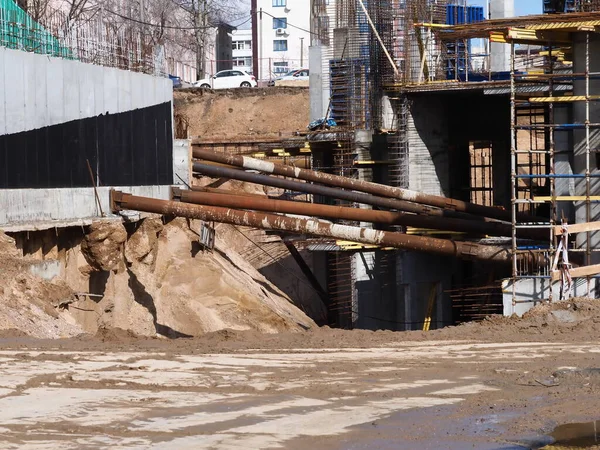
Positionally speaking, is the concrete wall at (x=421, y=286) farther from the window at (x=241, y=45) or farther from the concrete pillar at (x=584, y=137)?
the window at (x=241, y=45)

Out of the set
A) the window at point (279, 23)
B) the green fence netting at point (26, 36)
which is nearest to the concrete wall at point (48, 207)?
the green fence netting at point (26, 36)

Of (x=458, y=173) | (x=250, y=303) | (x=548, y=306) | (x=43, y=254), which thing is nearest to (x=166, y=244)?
(x=250, y=303)

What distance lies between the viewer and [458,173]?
30.9 metres

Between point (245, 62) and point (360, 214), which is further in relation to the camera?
point (245, 62)

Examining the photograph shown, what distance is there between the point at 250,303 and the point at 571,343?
470 inches

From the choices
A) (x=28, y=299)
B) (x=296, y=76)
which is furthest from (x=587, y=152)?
(x=296, y=76)

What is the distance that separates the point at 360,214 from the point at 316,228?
110 centimetres

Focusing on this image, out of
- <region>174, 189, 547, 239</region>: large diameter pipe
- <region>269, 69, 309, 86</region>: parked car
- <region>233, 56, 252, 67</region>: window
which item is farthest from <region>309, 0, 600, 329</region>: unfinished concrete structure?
<region>233, 56, 252, 67</region>: window

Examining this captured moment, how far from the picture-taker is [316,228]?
2159cm

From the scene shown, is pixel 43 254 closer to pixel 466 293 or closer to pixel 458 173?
pixel 466 293

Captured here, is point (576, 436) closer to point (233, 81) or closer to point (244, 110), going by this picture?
point (244, 110)

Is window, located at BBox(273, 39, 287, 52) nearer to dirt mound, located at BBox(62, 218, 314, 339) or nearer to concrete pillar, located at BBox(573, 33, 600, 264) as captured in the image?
dirt mound, located at BBox(62, 218, 314, 339)

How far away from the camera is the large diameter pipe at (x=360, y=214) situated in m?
22.1

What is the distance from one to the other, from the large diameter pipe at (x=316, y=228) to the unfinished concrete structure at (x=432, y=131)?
0.95m
